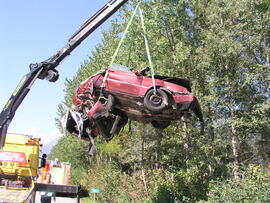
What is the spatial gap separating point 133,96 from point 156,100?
408mm

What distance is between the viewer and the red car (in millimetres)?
5434

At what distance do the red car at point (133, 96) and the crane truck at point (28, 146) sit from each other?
132cm

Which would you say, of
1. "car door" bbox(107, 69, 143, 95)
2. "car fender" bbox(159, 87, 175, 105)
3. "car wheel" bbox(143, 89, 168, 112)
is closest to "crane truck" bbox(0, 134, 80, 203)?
"car door" bbox(107, 69, 143, 95)

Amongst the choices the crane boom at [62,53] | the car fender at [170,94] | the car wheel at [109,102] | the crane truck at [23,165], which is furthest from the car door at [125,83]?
the crane truck at [23,165]

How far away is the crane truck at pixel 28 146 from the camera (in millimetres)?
6668

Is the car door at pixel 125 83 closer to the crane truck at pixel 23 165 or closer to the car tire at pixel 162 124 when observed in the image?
the car tire at pixel 162 124

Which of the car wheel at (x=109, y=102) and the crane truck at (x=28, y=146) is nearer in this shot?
the car wheel at (x=109, y=102)

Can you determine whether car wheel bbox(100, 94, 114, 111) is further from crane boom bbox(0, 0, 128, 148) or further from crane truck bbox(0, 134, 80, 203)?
crane truck bbox(0, 134, 80, 203)

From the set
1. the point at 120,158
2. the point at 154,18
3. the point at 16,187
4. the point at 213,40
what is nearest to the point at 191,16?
the point at 154,18

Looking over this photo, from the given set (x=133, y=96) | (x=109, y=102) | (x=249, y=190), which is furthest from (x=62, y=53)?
(x=249, y=190)

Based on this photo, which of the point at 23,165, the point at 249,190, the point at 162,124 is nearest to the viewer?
the point at 162,124

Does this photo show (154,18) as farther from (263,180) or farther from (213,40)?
(263,180)

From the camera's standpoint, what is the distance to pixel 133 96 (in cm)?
554

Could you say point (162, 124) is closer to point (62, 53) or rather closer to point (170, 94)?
point (170, 94)
